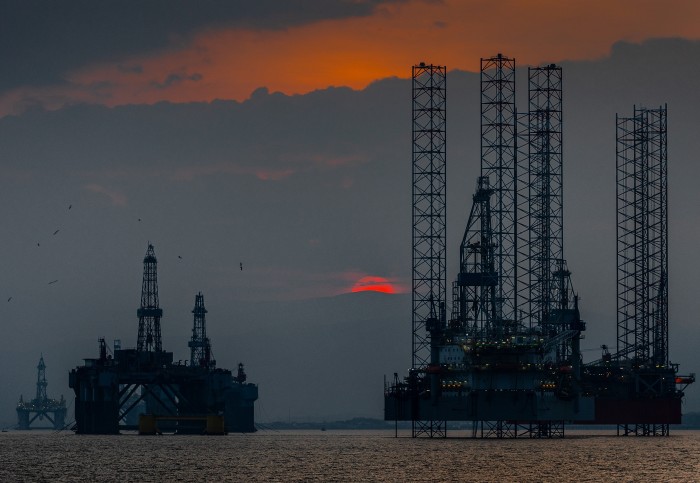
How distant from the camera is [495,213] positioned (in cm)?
17350

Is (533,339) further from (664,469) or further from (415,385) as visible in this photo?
(664,469)

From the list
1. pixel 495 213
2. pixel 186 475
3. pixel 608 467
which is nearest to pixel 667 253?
pixel 495 213

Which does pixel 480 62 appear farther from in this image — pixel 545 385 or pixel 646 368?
pixel 646 368

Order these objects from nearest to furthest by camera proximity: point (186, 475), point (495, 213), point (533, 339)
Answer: point (186, 475) < point (533, 339) < point (495, 213)

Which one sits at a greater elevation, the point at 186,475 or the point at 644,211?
the point at 644,211

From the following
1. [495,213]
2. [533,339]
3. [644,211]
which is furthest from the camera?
[644,211]

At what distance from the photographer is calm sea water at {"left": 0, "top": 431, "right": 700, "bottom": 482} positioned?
114 meters

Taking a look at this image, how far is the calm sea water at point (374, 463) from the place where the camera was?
114125 mm

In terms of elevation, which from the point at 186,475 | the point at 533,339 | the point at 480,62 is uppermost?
the point at 480,62

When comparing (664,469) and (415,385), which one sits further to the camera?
(415,385)

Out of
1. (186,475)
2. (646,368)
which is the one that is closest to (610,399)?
(646,368)

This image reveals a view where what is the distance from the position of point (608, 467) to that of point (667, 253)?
70.4 m

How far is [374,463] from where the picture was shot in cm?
13288

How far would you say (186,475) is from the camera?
117875 mm
